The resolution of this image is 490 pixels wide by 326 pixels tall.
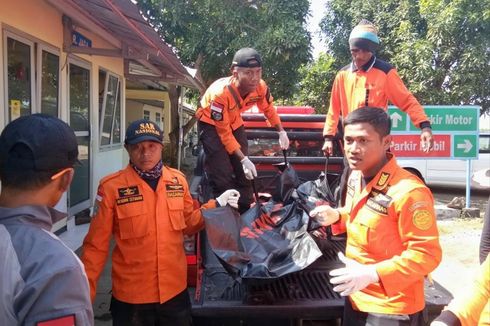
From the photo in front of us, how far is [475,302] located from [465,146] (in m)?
7.29

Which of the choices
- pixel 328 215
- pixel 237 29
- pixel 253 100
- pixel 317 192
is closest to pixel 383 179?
pixel 328 215

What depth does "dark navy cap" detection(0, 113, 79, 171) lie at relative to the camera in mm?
1218

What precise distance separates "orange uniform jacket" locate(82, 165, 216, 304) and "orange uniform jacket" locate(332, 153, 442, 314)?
3.08 feet

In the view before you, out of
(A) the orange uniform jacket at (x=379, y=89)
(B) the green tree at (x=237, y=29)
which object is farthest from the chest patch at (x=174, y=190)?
(B) the green tree at (x=237, y=29)

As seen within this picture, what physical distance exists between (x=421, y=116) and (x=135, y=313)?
2541 mm

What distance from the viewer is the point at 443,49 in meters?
12.0

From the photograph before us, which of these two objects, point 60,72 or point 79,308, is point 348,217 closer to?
point 79,308

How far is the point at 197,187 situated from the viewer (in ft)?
12.3

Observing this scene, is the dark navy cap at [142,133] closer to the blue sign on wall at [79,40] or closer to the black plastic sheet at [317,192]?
the black plastic sheet at [317,192]

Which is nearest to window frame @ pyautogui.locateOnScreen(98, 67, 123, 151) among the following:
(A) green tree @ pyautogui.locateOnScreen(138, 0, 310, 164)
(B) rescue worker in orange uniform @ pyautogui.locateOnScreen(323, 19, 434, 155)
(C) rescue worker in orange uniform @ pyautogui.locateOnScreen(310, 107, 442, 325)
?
(A) green tree @ pyautogui.locateOnScreen(138, 0, 310, 164)

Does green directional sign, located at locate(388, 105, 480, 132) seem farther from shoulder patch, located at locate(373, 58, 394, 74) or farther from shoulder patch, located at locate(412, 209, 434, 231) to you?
shoulder patch, located at locate(412, 209, 434, 231)

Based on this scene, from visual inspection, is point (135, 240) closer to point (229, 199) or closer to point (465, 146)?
point (229, 199)

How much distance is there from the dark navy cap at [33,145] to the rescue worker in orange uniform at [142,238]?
1.13m

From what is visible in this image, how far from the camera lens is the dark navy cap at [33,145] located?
1218 mm
